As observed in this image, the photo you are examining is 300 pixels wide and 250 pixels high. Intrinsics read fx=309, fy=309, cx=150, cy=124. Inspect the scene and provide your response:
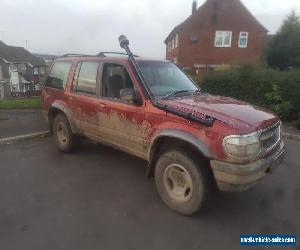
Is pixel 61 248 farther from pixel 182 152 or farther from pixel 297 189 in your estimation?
pixel 297 189

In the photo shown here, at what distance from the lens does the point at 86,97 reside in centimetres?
551

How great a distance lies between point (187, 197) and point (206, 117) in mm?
1112

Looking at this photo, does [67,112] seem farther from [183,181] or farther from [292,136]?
[292,136]

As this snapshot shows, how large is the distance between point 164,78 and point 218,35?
95.7 ft

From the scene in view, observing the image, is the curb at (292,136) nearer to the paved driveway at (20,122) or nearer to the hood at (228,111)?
the hood at (228,111)

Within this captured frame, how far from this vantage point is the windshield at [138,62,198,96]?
15.5ft

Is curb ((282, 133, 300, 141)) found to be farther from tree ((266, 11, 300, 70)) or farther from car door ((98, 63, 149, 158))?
tree ((266, 11, 300, 70))

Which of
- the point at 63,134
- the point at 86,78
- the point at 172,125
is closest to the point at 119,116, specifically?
the point at 172,125

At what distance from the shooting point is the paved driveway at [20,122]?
7.71 meters

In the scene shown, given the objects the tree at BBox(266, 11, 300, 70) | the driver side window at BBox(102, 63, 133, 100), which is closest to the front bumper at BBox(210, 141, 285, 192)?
the driver side window at BBox(102, 63, 133, 100)

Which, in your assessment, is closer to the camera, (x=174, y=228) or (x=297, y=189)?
(x=174, y=228)

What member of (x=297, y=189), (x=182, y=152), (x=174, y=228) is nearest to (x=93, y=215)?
(x=174, y=228)

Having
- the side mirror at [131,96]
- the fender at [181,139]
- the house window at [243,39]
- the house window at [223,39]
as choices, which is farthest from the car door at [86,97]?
the house window at [243,39]

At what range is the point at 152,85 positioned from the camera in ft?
15.3
